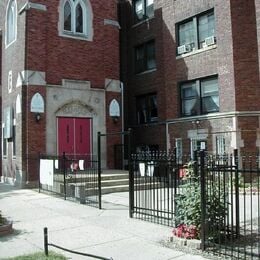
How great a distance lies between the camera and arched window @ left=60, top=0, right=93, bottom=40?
20.3 m

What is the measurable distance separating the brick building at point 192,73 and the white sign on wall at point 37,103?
637 cm

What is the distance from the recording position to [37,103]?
1875cm

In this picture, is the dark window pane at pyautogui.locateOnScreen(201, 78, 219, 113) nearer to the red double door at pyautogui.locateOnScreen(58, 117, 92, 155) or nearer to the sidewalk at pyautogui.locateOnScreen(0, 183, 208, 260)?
the red double door at pyautogui.locateOnScreen(58, 117, 92, 155)

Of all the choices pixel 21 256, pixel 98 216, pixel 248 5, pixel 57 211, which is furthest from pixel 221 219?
pixel 248 5

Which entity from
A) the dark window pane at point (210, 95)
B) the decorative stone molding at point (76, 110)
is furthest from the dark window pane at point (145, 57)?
the decorative stone molding at point (76, 110)

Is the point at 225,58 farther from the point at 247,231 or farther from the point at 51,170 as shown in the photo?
the point at 247,231

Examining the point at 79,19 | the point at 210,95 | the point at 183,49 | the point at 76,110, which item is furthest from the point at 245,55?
the point at 79,19

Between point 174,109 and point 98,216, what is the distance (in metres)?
11.0

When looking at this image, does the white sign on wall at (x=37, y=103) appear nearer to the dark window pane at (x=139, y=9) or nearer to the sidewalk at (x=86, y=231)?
the sidewalk at (x=86, y=231)

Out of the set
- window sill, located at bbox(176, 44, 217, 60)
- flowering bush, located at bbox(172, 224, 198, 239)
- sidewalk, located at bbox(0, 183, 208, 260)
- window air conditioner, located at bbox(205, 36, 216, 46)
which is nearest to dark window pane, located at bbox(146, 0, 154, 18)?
window sill, located at bbox(176, 44, 217, 60)

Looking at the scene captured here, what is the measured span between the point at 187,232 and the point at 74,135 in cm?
1252

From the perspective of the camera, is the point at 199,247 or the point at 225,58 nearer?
the point at 199,247

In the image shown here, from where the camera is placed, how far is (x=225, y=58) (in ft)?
61.1

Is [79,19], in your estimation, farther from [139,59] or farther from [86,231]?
[86,231]
